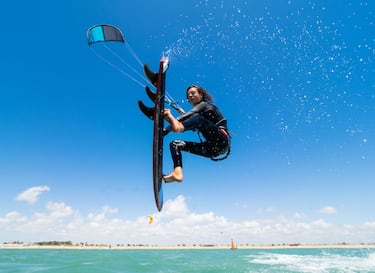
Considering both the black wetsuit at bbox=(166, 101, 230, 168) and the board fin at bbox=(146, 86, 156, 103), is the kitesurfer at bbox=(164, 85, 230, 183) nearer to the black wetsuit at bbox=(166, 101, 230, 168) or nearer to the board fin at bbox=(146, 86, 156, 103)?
the black wetsuit at bbox=(166, 101, 230, 168)

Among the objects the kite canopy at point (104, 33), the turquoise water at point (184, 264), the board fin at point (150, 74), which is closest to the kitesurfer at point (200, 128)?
the board fin at point (150, 74)

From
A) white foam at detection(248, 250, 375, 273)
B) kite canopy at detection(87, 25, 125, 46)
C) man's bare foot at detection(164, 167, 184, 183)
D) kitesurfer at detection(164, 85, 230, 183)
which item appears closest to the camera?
kitesurfer at detection(164, 85, 230, 183)

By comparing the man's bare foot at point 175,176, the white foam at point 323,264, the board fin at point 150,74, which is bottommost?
the white foam at point 323,264

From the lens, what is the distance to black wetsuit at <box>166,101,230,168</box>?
577 centimetres

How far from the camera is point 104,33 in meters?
7.25

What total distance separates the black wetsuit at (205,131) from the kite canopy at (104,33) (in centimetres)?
271

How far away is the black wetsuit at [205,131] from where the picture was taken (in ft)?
18.9

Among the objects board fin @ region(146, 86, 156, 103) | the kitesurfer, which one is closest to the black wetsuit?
the kitesurfer

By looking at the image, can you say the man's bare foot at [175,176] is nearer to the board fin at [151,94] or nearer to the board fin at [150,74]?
the board fin at [151,94]

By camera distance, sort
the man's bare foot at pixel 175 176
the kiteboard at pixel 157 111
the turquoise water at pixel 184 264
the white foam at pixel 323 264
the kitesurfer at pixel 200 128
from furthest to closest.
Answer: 1. the white foam at pixel 323 264
2. the turquoise water at pixel 184 264
3. the man's bare foot at pixel 175 176
4. the kitesurfer at pixel 200 128
5. the kiteboard at pixel 157 111

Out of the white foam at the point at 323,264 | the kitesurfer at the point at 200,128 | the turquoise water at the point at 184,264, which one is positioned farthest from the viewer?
the white foam at the point at 323,264

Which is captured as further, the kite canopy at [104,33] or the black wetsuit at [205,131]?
the kite canopy at [104,33]

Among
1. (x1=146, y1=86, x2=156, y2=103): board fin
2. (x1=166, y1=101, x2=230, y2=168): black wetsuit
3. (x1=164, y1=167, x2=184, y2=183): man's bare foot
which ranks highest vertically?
(x1=146, y1=86, x2=156, y2=103): board fin

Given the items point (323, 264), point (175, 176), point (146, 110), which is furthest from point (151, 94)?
point (323, 264)
